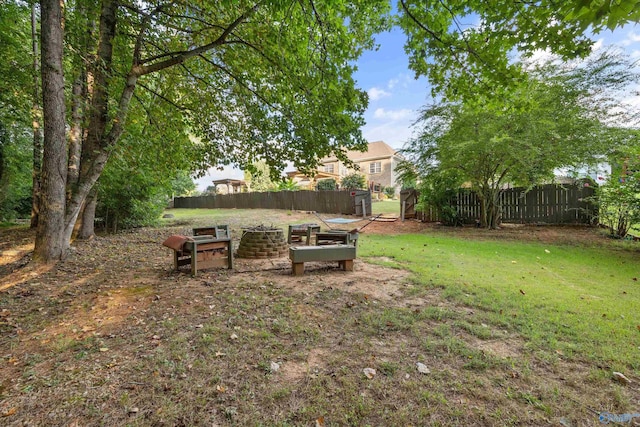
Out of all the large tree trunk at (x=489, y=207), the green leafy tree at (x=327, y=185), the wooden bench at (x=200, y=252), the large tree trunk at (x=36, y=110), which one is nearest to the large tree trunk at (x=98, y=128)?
the large tree trunk at (x=36, y=110)

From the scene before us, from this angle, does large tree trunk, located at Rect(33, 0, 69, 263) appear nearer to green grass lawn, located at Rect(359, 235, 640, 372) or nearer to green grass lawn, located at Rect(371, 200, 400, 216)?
green grass lawn, located at Rect(359, 235, 640, 372)

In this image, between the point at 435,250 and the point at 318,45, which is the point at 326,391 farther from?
the point at 435,250

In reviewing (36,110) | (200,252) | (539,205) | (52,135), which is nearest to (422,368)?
(200,252)

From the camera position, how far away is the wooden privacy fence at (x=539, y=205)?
9.38 m

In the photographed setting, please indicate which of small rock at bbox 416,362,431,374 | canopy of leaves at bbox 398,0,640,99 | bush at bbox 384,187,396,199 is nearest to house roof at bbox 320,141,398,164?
bush at bbox 384,187,396,199

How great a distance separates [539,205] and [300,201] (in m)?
12.6

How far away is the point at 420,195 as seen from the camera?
12.2 meters

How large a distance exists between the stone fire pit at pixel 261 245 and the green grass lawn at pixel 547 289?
2.17 m

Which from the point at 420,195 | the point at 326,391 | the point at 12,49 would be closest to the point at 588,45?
the point at 326,391

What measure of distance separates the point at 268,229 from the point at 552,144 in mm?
8323

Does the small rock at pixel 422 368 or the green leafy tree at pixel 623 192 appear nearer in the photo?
the small rock at pixel 422 368

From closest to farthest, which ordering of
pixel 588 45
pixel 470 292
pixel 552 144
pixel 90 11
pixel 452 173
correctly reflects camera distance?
1. pixel 588 45
2. pixel 470 292
3. pixel 90 11
4. pixel 552 144
5. pixel 452 173

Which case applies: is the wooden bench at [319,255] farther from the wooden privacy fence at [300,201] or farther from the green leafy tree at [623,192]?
the wooden privacy fence at [300,201]

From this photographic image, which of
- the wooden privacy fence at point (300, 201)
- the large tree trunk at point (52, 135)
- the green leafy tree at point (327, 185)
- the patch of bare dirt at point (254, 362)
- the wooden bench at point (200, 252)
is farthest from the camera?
the green leafy tree at point (327, 185)
